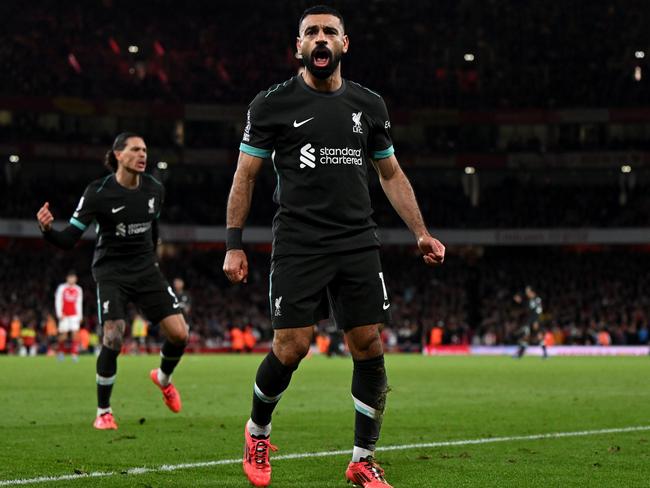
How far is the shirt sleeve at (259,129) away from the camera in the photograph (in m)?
6.27

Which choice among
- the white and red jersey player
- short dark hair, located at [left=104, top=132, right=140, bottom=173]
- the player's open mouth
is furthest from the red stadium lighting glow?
the player's open mouth

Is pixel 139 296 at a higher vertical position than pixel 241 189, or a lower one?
lower

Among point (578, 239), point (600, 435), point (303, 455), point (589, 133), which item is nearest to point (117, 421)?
point (303, 455)

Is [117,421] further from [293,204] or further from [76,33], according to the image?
[76,33]

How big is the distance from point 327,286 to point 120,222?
4.58m

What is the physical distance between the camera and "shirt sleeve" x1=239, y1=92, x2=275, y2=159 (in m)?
6.27

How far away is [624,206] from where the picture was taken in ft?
177

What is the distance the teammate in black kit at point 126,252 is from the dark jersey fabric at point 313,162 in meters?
4.25

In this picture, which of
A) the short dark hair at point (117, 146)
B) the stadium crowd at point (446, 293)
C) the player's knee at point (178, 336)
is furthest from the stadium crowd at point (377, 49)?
the player's knee at point (178, 336)

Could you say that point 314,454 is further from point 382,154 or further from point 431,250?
point 382,154

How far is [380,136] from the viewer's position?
6.54 metres

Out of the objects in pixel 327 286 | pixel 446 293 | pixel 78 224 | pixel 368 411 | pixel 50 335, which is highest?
pixel 446 293

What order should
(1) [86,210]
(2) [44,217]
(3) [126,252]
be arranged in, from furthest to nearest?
1. (3) [126,252]
2. (1) [86,210]
3. (2) [44,217]

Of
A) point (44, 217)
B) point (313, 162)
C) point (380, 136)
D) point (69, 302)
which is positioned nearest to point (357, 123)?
point (380, 136)
